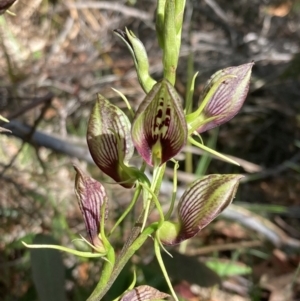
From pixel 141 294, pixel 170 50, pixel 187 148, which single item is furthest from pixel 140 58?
pixel 187 148

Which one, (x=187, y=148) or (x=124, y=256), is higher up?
(x=187, y=148)

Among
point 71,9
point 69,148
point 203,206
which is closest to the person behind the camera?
point 203,206

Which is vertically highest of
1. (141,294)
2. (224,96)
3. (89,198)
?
(224,96)

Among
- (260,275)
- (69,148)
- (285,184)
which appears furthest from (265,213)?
(69,148)

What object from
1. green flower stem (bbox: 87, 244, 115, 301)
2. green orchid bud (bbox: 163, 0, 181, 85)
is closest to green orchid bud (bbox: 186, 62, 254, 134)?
green orchid bud (bbox: 163, 0, 181, 85)

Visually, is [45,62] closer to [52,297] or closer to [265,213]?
[265,213]

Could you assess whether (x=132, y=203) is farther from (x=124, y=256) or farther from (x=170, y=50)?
(x=170, y=50)

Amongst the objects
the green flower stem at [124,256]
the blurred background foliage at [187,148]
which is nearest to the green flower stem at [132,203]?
the green flower stem at [124,256]

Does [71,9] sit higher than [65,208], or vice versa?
[71,9]

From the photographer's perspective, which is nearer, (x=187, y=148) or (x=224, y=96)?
(x=224, y=96)
